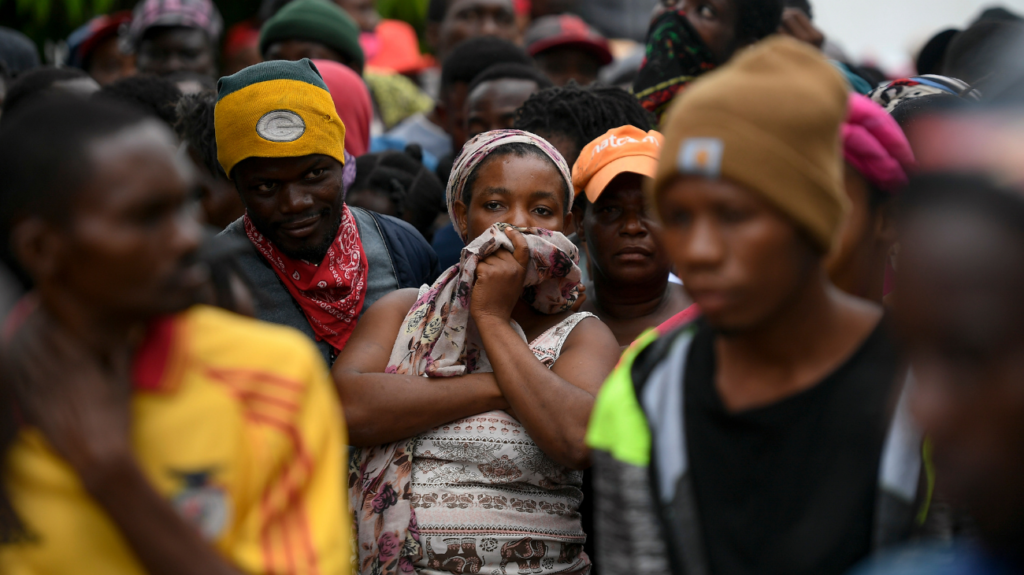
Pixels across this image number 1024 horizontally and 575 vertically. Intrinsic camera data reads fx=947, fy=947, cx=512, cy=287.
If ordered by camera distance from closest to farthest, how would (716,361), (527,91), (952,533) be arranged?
(952,533)
(716,361)
(527,91)

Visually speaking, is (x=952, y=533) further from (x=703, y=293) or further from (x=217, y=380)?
(x=217, y=380)

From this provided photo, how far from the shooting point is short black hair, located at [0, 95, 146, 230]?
156 centimetres

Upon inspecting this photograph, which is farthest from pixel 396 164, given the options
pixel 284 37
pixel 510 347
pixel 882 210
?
pixel 882 210

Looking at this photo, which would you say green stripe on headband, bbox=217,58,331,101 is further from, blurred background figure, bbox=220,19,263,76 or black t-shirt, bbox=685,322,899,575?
blurred background figure, bbox=220,19,263,76

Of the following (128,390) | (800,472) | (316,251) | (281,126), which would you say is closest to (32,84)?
(281,126)

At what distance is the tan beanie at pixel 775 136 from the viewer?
1.78m

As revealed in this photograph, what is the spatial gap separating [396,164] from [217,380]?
124 inches

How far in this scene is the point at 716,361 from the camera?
1.99m

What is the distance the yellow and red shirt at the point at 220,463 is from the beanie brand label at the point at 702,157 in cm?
81

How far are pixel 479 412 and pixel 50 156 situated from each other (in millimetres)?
1509

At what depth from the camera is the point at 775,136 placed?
1787 millimetres

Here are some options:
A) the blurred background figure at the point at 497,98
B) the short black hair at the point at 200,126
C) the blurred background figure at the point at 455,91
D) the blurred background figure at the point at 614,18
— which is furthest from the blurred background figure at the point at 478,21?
the short black hair at the point at 200,126

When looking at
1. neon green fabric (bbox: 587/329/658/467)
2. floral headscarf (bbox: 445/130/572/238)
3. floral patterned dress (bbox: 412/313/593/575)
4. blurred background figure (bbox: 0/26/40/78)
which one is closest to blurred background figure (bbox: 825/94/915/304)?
neon green fabric (bbox: 587/329/658/467)

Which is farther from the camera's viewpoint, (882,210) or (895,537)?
(882,210)
